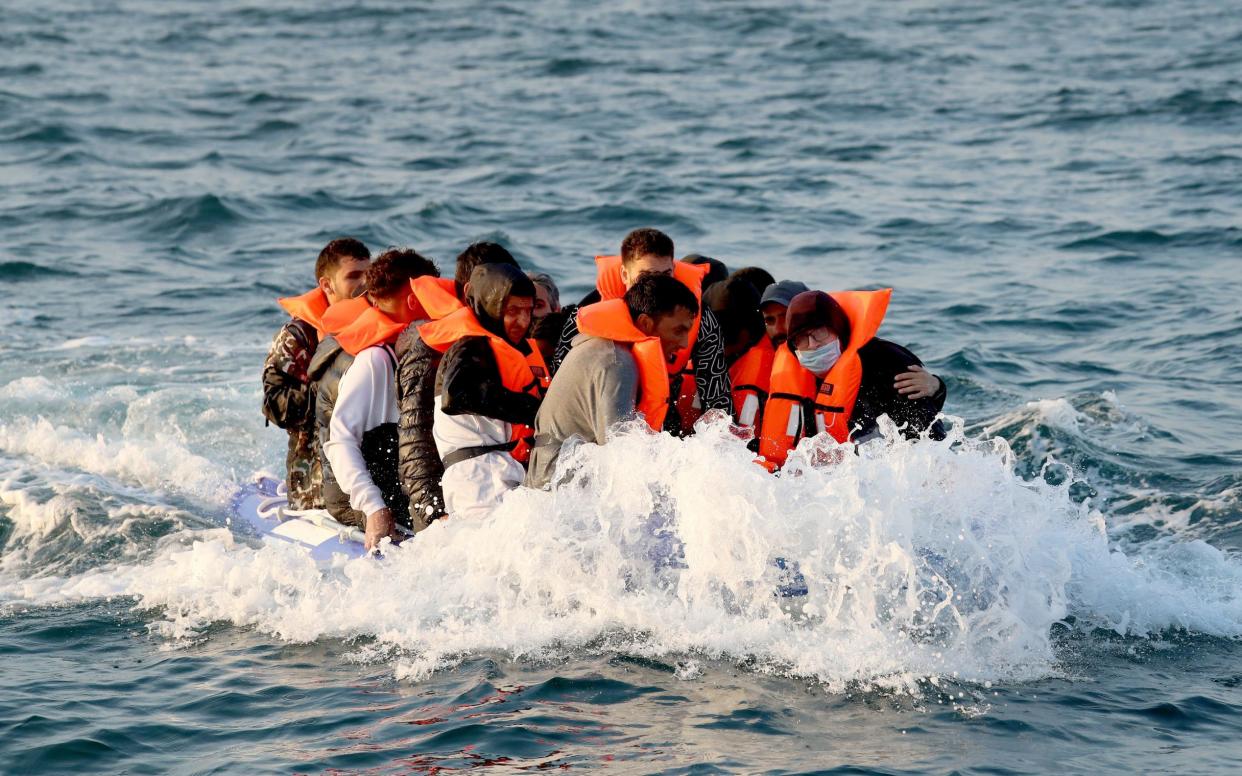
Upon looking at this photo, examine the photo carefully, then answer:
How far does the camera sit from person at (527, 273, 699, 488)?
21.8ft

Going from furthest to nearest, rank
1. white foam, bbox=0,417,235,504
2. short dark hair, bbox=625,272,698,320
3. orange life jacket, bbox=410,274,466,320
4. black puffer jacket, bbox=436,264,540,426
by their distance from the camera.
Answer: white foam, bbox=0,417,235,504 → orange life jacket, bbox=410,274,466,320 → black puffer jacket, bbox=436,264,540,426 → short dark hair, bbox=625,272,698,320

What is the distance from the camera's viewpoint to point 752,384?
7.66 m

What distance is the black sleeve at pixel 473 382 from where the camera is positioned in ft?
23.2

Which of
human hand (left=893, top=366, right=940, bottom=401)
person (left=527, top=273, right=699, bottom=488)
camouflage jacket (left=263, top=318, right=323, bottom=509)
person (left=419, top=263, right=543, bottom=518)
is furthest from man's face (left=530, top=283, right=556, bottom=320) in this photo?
human hand (left=893, top=366, right=940, bottom=401)

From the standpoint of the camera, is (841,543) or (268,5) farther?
(268,5)

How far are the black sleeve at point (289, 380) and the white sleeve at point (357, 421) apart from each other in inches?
29.0

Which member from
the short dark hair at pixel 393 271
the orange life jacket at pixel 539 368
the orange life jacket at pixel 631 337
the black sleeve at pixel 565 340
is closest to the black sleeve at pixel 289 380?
the short dark hair at pixel 393 271

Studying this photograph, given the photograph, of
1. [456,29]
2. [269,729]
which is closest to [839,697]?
[269,729]

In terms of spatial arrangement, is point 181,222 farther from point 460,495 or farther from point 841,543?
point 841,543

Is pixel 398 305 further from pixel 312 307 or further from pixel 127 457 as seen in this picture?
pixel 127 457

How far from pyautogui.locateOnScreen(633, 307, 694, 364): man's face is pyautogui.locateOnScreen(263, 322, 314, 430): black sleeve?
2496 millimetres

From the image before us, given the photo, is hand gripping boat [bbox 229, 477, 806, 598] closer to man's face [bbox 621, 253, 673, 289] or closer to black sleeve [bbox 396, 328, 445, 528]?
black sleeve [bbox 396, 328, 445, 528]

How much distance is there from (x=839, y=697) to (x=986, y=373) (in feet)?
20.4

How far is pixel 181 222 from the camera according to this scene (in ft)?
57.5
